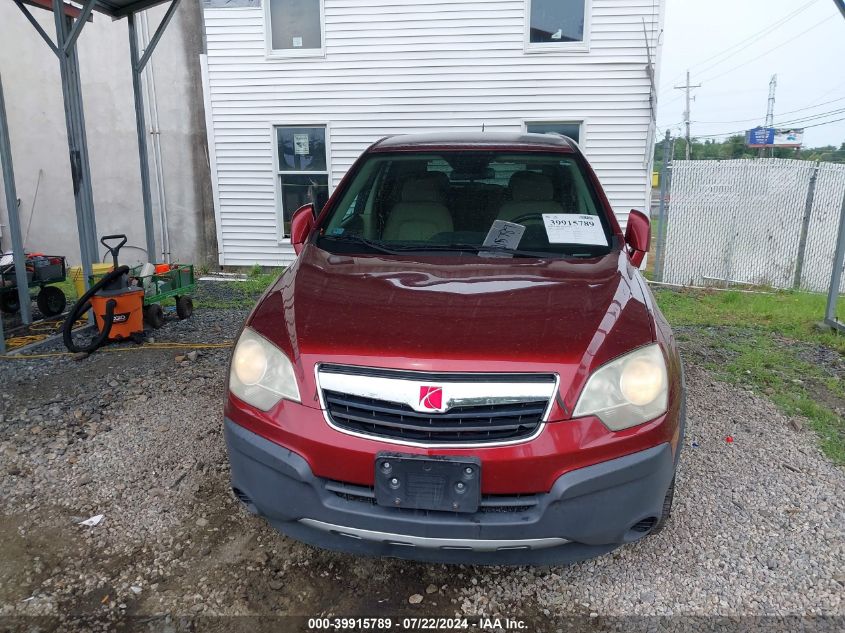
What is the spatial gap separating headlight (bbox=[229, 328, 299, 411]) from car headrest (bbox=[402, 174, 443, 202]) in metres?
1.46

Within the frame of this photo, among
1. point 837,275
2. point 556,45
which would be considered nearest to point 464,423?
point 837,275

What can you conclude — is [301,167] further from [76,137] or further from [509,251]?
[509,251]

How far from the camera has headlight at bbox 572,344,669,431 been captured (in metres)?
2.11

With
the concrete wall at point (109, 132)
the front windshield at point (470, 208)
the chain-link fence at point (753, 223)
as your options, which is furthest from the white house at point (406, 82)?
the front windshield at point (470, 208)

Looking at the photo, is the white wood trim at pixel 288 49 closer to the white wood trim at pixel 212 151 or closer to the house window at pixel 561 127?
the white wood trim at pixel 212 151

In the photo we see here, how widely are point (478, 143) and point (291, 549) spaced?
2451 millimetres

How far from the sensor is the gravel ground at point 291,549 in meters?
2.46

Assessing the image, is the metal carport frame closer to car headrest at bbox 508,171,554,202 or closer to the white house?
the white house

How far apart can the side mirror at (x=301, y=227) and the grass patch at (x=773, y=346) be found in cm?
340

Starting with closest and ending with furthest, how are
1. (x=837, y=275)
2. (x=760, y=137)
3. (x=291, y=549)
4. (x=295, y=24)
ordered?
1. (x=291, y=549)
2. (x=837, y=275)
3. (x=295, y=24)
4. (x=760, y=137)

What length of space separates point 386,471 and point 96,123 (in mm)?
10757

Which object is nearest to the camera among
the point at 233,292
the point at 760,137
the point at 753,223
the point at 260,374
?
the point at 260,374

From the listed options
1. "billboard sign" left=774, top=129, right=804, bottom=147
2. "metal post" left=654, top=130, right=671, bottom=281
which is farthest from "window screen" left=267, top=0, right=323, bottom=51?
"billboard sign" left=774, top=129, right=804, bottom=147

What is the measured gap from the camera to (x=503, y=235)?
3254 millimetres
